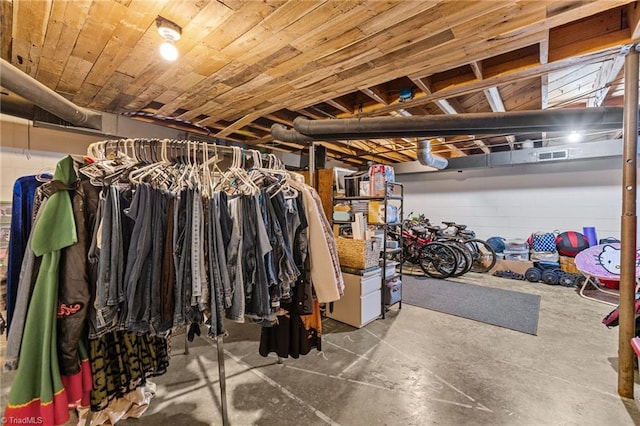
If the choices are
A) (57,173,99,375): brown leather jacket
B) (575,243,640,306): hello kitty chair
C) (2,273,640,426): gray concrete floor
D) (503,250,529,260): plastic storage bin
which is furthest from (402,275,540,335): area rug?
(57,173,99,375): brown leather jacket

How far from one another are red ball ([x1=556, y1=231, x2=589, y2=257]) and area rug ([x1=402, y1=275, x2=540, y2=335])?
158 centimetres

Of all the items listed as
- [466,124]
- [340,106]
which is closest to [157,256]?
[340,106]

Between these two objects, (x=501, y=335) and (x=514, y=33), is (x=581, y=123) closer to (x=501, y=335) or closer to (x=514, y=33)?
(x=514, y=33)

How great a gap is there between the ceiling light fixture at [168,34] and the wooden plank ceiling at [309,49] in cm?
4

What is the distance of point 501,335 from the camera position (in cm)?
290

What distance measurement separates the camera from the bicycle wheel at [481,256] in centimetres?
562

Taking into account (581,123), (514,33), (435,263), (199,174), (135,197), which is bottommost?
(435,263)

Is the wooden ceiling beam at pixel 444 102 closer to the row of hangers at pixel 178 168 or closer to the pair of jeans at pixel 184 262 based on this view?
the row of hangers at pixel 178 168

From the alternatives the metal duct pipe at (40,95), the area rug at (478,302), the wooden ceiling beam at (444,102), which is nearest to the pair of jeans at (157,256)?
the metal duct pipe at (40,95)

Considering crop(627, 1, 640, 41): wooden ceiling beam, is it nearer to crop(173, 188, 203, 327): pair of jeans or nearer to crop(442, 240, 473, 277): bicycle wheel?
crop(173, 188, 203, 327): pair of jeans

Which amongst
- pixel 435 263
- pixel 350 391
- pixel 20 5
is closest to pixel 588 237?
pixel 435 263

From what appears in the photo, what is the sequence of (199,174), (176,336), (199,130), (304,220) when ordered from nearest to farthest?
(199,174)
(304,220)
(176,336)
(199,130)

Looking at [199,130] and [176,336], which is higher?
[199,130]

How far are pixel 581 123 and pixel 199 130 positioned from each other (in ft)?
14.9
